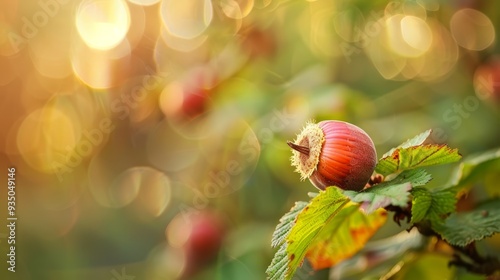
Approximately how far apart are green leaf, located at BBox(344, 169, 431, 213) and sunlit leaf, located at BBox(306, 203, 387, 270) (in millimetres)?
322

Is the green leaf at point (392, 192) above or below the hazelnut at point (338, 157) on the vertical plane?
below

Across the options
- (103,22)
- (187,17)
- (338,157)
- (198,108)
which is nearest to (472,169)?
(338,157)

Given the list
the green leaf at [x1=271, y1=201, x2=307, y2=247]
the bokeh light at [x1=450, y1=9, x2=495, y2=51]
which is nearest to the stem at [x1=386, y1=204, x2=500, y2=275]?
the green leaf at [x1=271, y1=201, x2=307, y2=247]

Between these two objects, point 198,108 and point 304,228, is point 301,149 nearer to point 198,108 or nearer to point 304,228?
point 304,228

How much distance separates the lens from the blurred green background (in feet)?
6.73

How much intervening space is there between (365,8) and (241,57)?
1.71 ft

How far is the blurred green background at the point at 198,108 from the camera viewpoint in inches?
80.7

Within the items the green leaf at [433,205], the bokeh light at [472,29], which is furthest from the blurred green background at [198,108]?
the green leaf at [433,205]

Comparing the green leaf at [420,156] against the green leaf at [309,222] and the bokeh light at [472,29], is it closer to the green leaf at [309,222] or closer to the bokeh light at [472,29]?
the green leaf at [309,222]

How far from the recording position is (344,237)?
119 centimetres

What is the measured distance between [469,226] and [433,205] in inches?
5.0

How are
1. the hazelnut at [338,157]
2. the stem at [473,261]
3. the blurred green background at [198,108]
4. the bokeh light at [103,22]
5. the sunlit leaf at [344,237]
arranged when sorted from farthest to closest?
1. the bokeh light at [103,22]
2. the blurred green background at [198,108]
3. the sunlit leaf at [344,237]
4. the stem at [473,261]
5. the hazelnut at [338,157]

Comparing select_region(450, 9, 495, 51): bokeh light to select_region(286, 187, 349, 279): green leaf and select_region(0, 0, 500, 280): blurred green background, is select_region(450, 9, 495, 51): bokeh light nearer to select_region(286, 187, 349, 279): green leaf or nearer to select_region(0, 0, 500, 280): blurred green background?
select_region(0, 0, 500, 280): blurred green background

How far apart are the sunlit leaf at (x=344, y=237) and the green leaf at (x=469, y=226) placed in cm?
18
